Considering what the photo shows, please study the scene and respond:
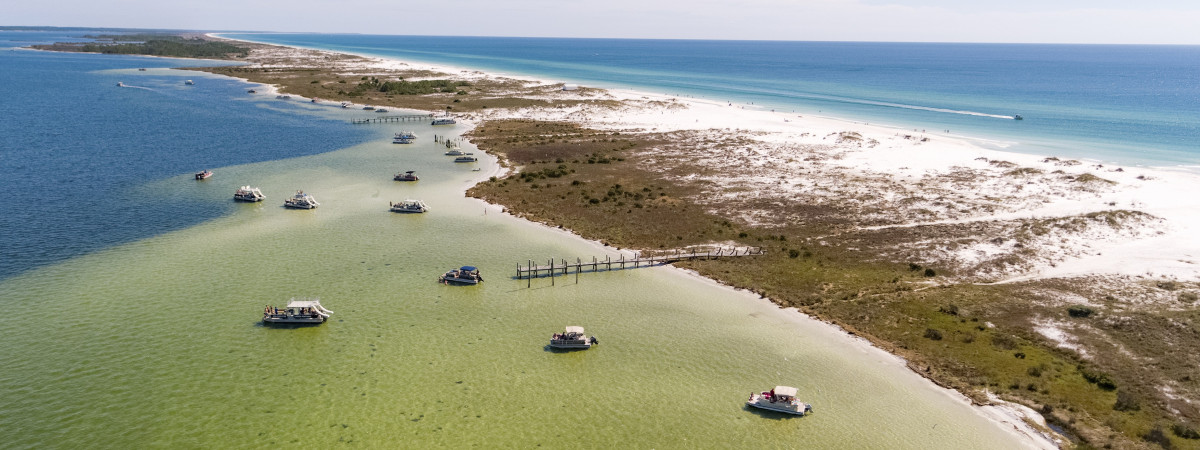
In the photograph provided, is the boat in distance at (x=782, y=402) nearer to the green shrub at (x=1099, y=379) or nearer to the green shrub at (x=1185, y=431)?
the green shrub at (x=1099, y=379)

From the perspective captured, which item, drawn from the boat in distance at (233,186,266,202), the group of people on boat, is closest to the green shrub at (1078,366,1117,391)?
the group of people on boat

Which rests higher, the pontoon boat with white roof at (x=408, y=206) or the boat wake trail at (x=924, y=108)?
the boat wake trail at (x=924, y=108)

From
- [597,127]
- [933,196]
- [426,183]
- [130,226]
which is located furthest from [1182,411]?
[597,127]

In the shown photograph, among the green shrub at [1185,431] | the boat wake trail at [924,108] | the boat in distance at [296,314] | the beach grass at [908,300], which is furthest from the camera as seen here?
the boat wake trail at [924,108]

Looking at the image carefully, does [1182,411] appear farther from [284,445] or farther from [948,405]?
[284,445]

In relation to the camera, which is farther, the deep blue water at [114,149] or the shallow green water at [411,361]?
the deep blue water at [114,149]

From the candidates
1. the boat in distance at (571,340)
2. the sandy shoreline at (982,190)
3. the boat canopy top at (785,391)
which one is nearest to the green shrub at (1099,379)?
the sandy shoreline at (982,190)
